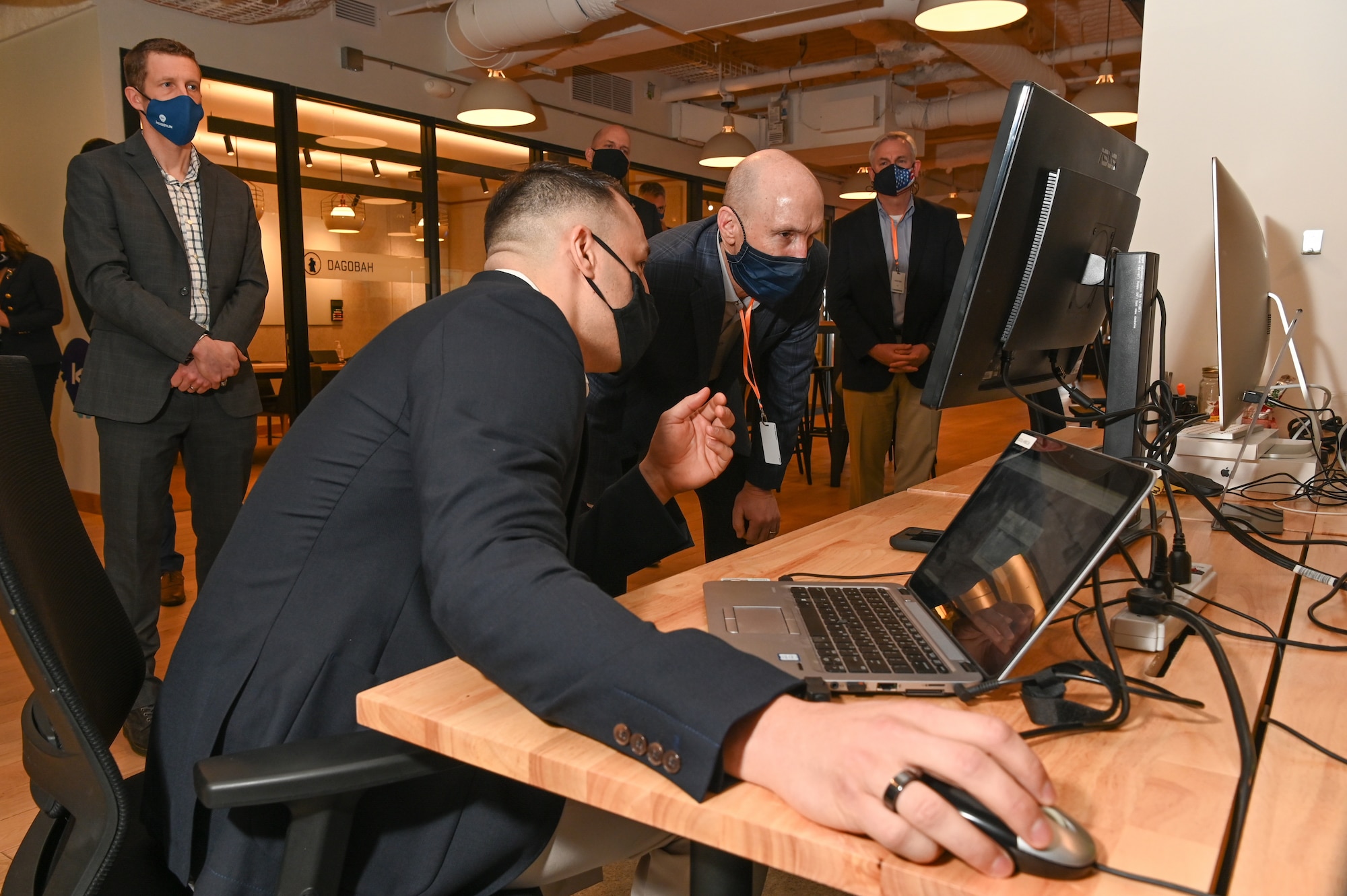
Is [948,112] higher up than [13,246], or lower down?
higher up

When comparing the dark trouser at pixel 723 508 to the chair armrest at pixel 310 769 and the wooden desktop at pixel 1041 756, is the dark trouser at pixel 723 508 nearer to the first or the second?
the wooden desktop at pixel 1041 756

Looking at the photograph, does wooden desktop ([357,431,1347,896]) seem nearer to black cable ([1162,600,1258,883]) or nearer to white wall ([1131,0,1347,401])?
black cable ([1162,600,1258,883])

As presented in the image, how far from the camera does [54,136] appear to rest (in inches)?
203

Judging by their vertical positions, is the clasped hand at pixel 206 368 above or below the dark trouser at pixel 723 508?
above

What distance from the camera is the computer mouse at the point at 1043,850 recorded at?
517 mm

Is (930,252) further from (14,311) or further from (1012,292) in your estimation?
(14,311)

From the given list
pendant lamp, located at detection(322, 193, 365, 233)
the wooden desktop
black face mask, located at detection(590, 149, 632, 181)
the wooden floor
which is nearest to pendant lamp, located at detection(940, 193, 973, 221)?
the wooden floor

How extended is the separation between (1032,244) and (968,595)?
0.50 m

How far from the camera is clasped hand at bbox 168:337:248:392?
95.3 inches

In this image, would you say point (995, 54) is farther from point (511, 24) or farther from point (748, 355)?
point (748, 355)

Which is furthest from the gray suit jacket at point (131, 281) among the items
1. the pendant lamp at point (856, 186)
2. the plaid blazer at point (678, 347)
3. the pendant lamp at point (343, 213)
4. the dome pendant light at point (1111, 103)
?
the pendant lamp at point (856, 186)

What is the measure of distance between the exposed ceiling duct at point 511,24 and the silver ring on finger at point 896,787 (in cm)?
563

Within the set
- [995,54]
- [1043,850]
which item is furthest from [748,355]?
[995,54]

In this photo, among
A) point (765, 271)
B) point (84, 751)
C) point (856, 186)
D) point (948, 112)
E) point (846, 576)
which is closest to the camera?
point (84, 751)
